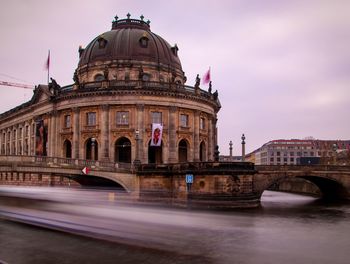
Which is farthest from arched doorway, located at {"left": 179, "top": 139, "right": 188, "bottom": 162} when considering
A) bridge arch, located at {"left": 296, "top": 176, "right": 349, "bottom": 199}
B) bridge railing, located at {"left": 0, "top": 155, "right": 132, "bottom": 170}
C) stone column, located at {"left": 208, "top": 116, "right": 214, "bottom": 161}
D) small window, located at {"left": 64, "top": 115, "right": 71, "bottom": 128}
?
bridge arch, located at {"left": 296, "top": 176, "right": 349, "bottom": 199}

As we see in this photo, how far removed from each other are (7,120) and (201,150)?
35111 millimetres

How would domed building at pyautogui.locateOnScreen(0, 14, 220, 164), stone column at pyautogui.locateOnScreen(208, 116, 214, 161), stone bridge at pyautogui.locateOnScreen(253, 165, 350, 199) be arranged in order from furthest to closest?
stone column at pyautogui.locateOnScreen(208, 116, 214, 161), domed building at pyautogui.locateOnScreen(0, 14, 220, 164), stone bridge at pyautogui.locateOnScreen(253, 165, 350, 199)

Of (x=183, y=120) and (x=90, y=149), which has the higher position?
(x=183, y=120)

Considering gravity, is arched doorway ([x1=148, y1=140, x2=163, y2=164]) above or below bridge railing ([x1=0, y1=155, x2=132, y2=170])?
above

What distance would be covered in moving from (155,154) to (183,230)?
37.8 metres

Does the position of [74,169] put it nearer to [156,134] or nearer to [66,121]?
[156,134]

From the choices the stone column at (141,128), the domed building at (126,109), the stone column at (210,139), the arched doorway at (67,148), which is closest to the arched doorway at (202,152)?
the domed building at (126,109)

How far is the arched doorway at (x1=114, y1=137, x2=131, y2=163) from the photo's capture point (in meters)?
53.5

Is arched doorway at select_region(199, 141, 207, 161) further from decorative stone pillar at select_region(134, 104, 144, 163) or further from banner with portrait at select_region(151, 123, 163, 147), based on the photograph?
decorative stone pillar at select_region(134, 104, 144, 163)

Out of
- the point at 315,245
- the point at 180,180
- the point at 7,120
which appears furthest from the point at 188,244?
the point at 7,120

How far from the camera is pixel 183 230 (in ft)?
57.8

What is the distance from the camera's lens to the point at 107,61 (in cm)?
5772

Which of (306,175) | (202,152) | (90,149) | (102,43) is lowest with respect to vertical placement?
(306,175)

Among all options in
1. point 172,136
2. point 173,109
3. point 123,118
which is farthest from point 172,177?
point 123,118
